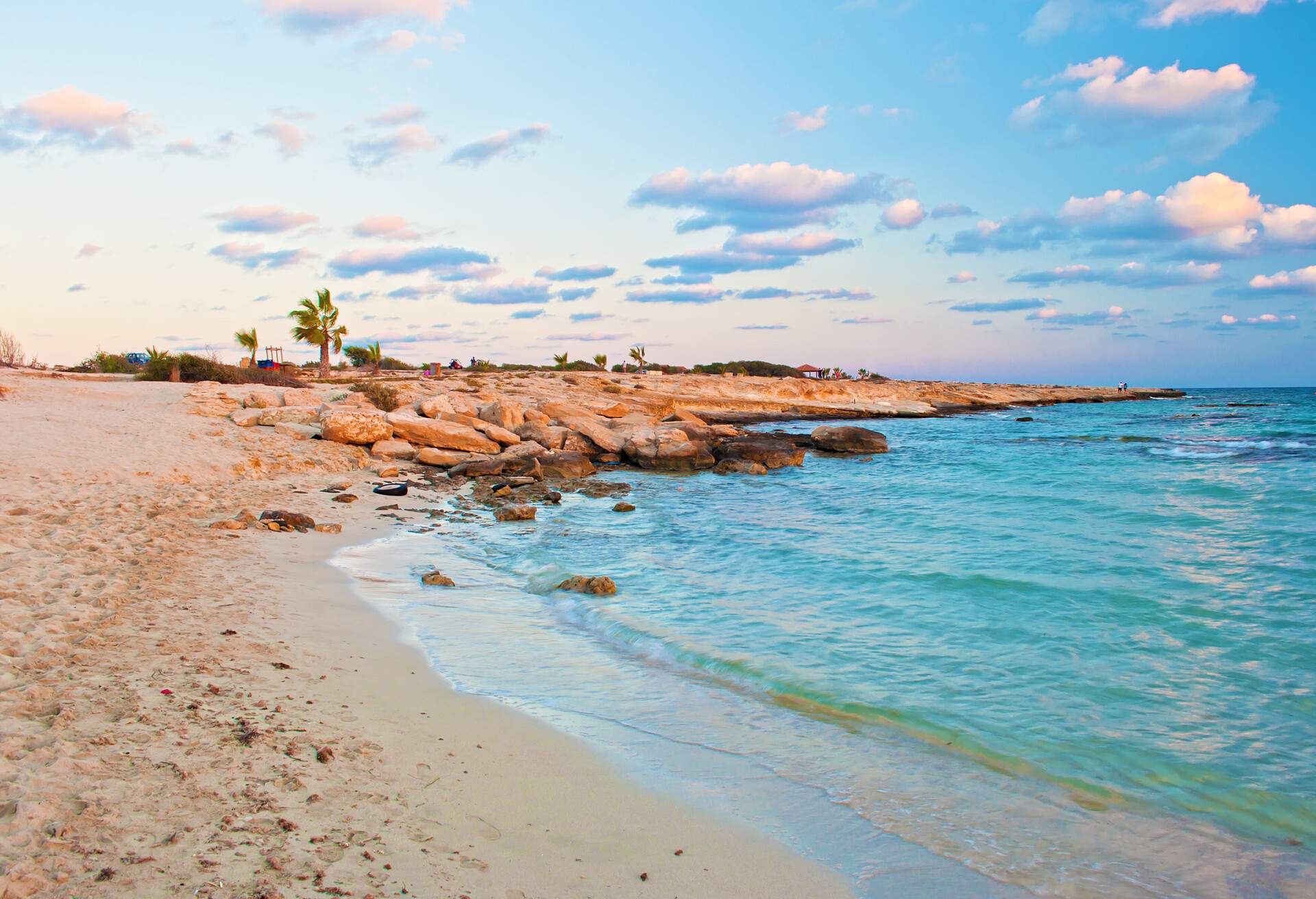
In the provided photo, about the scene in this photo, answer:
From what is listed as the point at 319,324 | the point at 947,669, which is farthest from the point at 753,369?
the point at 947,669

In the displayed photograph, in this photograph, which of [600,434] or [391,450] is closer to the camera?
[391,450]

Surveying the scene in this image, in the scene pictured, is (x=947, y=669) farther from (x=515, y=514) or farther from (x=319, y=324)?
(x=319, y=324)

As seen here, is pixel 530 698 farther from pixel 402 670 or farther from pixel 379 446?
pixel 379 446

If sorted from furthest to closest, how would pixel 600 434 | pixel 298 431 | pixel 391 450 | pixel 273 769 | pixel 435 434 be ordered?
1. pixel 600 434
2. pixel 435 434
3. pixel 391 450
4. pixel 298 431
5. pixel 273 769

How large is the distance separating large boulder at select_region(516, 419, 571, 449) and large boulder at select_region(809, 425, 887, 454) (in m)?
10.1

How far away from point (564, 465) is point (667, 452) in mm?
3604

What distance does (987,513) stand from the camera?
14.1m

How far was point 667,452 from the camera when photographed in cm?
2139

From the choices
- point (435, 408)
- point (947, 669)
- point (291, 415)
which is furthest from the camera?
point (435, 408)

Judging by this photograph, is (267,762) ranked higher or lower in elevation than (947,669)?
higher

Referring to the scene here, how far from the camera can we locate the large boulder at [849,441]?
87.9 ft

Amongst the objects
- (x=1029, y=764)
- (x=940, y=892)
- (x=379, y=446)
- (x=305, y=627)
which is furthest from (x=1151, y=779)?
(x=379, y=446)

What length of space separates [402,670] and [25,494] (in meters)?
6.56

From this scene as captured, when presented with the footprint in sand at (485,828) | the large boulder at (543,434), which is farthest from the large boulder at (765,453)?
the footprint in sand at (485,828)
